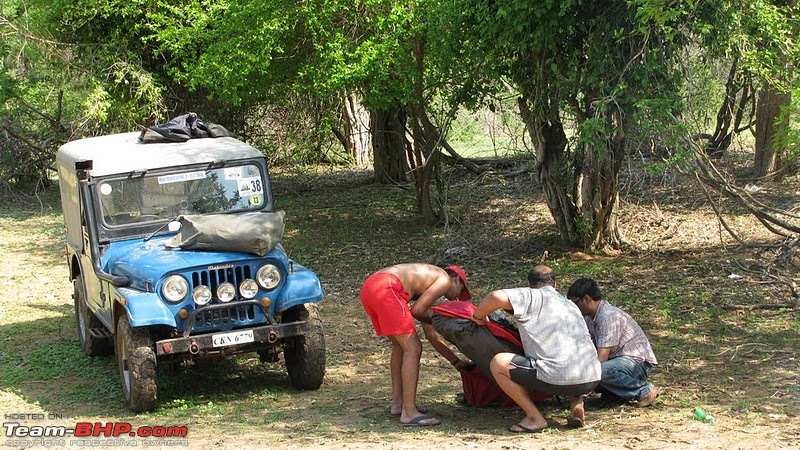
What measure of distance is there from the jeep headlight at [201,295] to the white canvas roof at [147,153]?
1386 millimetres

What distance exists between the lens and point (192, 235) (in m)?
7.29

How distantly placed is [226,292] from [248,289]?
0.53ft

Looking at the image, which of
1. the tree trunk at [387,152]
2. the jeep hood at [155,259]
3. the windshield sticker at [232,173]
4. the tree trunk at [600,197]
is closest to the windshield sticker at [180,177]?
the windshield sticker at [232,173]

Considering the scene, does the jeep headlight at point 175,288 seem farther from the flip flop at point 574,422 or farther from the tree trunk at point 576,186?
the tree trunk at point 576,186

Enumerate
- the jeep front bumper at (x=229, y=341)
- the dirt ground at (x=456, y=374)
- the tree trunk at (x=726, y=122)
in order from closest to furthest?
the dirt ground at (x=456, y=374)
the jeep front bumper at (x=229, y=341)
the tree trunk at (x=726, y=122)

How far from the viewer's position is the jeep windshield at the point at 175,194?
7.80m

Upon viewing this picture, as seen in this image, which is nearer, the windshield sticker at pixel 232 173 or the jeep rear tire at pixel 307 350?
the jeep rear tire at pixel 307 350

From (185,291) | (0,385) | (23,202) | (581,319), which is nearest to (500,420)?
(581,319)

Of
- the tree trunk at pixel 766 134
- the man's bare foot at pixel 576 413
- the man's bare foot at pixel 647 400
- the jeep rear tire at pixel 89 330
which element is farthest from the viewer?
the tree trunk at pixel 766 134

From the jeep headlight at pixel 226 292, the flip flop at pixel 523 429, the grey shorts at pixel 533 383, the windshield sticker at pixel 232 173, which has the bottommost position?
the flip flop at pixel 523 429

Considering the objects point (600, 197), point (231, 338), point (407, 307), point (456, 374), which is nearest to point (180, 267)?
point (231, 338)

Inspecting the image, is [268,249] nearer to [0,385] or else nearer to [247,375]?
[247,375]

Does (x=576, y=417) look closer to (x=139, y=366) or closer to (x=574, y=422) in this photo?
(x=574, y=422)

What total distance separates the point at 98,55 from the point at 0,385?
10.4 m
